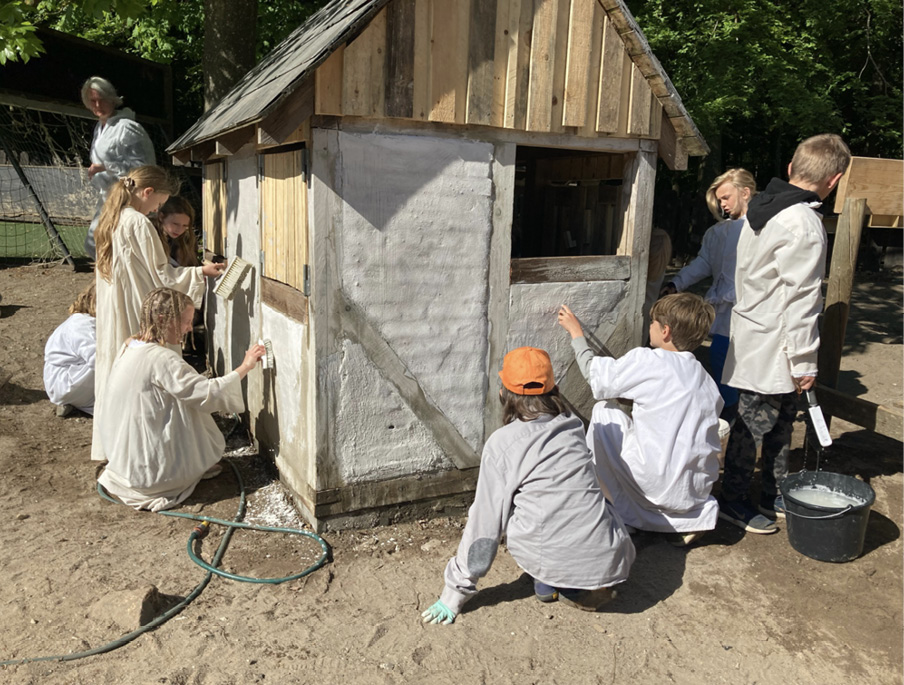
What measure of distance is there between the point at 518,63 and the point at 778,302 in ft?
6.66

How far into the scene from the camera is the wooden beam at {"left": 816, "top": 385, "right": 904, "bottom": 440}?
4.81 metres

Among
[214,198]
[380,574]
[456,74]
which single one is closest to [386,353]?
[380,574]

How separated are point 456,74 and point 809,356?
2567mm

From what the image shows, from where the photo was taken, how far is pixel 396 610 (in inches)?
143

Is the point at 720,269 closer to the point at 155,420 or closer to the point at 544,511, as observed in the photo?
A: the point at 544,511

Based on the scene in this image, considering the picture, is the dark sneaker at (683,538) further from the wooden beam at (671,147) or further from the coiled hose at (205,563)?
the wooden beam at (671,147)

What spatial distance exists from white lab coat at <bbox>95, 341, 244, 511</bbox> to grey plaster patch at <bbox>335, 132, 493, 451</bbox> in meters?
1.16

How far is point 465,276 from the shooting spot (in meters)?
4.32

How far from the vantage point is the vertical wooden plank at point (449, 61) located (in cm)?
393

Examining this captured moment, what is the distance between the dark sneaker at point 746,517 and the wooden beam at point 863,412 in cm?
104

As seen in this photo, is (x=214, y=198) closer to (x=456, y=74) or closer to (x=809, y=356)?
(x=456, y=74)

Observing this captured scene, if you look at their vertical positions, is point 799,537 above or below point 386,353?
below

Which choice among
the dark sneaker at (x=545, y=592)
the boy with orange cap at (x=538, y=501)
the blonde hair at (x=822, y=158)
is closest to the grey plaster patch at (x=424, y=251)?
the boy with orange cap at (x=538, y=501)

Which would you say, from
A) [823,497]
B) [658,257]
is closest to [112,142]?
[658,257]
